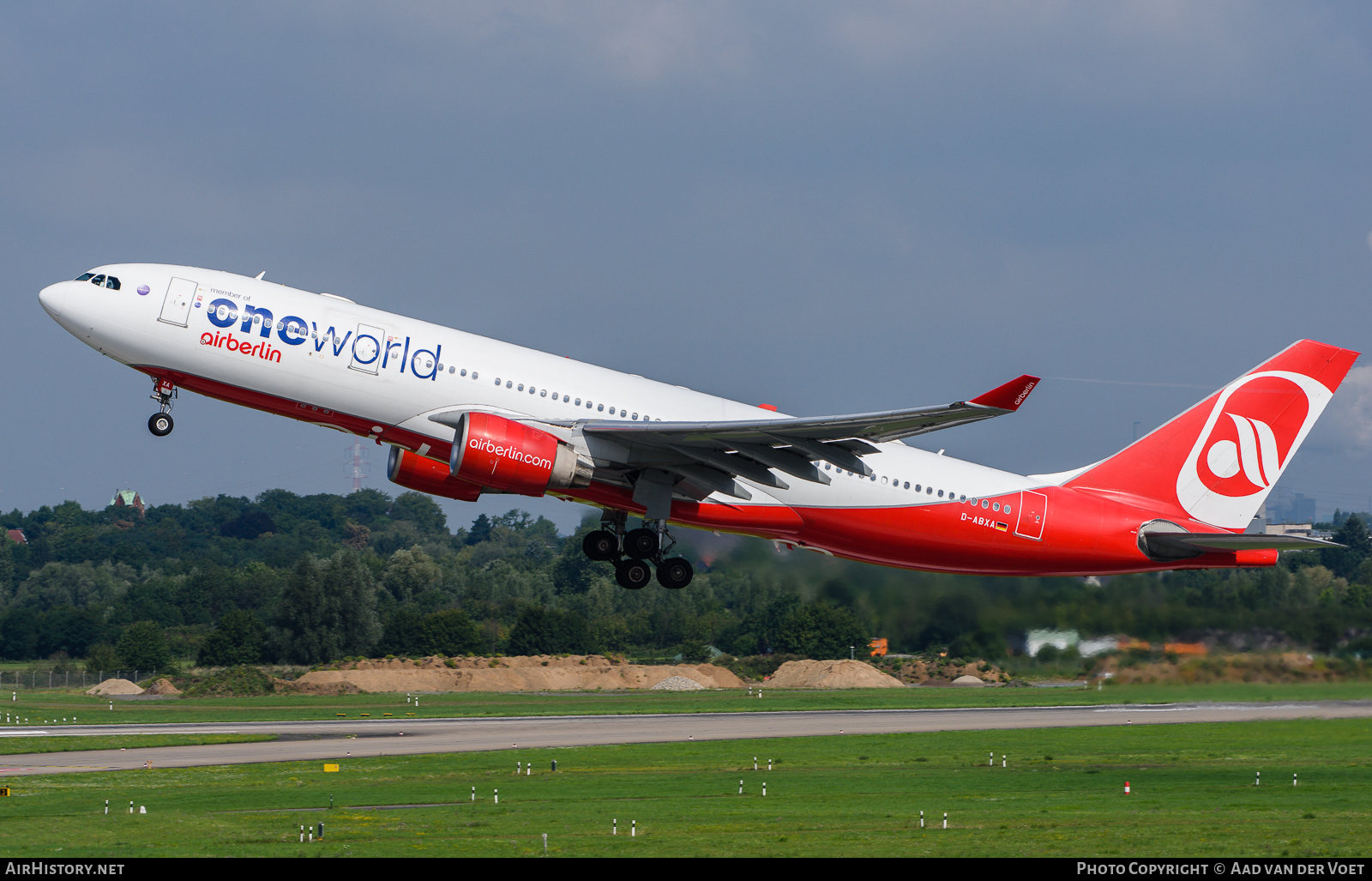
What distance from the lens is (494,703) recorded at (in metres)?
81.0

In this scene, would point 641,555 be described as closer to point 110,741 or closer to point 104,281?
point 104,281

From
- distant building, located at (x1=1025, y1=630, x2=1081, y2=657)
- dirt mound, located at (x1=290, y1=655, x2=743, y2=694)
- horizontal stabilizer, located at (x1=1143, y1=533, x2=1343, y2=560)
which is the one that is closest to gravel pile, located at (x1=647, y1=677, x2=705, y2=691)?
dirt mound, located at (x1=290, y1=655, x2=743, y2=694)

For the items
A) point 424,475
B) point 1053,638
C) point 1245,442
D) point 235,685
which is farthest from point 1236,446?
point 235,685

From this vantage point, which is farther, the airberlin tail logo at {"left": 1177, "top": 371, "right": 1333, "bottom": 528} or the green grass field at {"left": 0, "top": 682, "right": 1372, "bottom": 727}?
the green grass field at {"left": 0, "top": 682, "right": 1372, "bottom": 727}

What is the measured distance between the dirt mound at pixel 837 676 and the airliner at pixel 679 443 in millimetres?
46758

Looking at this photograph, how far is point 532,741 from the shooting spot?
184 feet

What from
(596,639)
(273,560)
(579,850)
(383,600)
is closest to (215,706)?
(596,639)

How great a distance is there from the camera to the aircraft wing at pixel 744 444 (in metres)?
28.9

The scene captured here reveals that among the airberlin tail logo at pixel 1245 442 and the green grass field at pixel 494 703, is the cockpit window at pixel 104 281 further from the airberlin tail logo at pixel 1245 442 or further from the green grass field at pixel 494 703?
the green grass field at pixel 494 703

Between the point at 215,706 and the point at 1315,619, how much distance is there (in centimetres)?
6211

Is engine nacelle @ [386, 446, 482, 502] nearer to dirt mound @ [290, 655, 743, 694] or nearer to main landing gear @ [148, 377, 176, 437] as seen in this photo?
main landing gear @ [148, 377, 176, 437]

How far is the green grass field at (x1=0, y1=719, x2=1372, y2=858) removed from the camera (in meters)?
33.0

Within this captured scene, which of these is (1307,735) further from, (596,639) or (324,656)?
(324,656)

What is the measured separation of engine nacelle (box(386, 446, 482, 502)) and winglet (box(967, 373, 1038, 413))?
1307 cm
